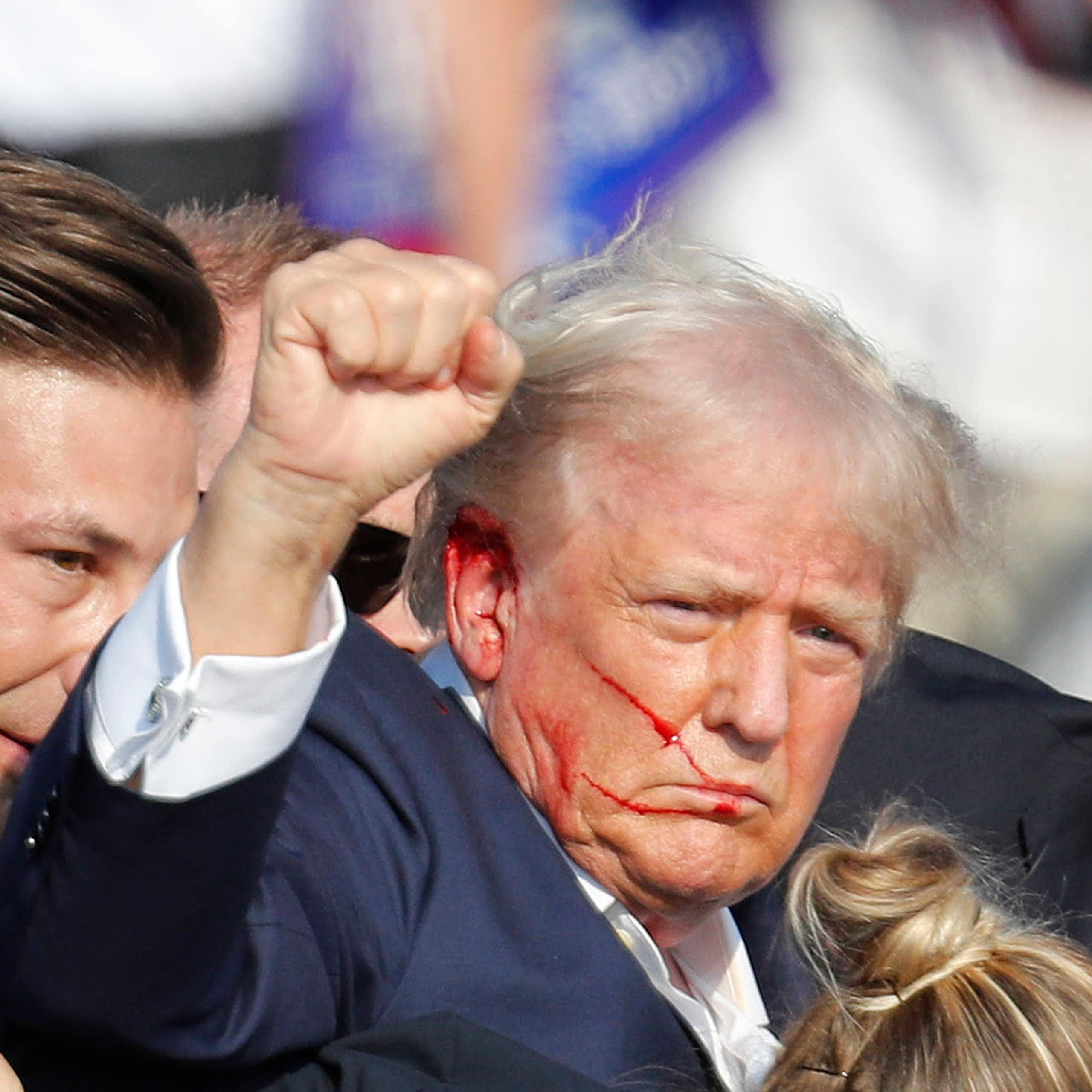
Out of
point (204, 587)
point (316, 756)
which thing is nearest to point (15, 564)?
point (316, 756)

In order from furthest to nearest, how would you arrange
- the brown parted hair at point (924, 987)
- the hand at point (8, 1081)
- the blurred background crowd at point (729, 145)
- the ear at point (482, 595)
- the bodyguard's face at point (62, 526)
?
1. the blurred background crowd at point (729, 145)
2. the ear at point (482, 595)
3. the bodyguard's face at point (62, 526)
4. the brown parted hair at point (924, 987)
5. the hand at point (8, 1081)

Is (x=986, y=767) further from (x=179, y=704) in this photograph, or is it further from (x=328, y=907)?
(x=179, y=704)

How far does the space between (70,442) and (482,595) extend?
1.37 feet

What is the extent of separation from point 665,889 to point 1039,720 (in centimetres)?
99

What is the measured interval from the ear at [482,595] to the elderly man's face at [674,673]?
0.04m

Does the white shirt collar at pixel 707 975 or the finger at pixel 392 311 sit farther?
the white shirt collar at pixel 707 975

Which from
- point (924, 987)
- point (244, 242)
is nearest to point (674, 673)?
A: point (924, 987)

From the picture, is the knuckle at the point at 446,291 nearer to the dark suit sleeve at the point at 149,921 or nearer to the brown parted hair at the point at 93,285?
the dark suit sleeve at the point at 149,921

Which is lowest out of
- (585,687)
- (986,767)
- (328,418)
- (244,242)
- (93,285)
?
(986,767)

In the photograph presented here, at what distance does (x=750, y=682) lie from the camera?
67.4 inches

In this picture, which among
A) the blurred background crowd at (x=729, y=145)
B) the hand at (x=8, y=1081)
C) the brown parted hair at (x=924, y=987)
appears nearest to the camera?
the hand at (x=8, y=1081)

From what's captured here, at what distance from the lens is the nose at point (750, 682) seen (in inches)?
66.9

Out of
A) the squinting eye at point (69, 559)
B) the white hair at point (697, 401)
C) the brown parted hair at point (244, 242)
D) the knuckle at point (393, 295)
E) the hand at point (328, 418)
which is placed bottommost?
the brown parted hair at point (244, 242)

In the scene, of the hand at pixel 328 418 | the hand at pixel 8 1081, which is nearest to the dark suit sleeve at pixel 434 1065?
the hand at pixel 8 1081
